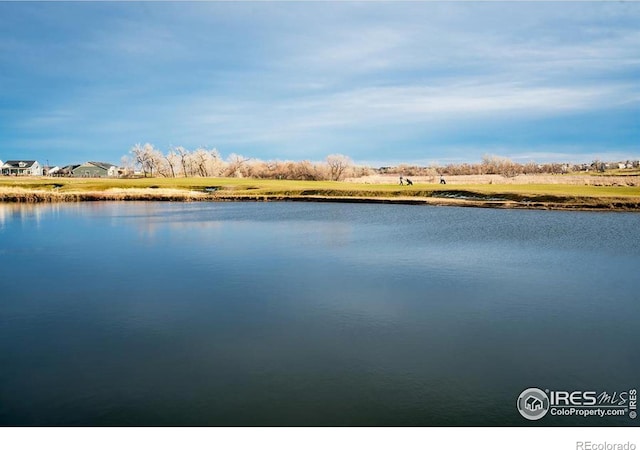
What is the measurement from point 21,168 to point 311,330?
178 m

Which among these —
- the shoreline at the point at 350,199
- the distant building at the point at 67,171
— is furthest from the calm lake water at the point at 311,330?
the distant building at the point at 67,171

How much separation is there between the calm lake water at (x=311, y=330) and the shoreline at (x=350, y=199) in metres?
22.7

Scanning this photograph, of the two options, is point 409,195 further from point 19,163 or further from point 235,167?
point 19,163

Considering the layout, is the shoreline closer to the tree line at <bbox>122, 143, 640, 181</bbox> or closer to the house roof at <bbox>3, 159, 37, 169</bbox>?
the tree line at <bbox>122, 143, 640, 181</bbox>

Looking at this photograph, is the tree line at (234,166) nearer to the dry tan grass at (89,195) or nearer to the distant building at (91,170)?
the distant building at (91,170)

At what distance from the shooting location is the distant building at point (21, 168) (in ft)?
537

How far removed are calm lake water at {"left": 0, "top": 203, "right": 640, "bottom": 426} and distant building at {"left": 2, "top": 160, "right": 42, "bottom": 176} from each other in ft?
512

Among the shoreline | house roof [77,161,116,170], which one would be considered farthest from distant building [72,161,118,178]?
the shoreline

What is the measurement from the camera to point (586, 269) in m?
21.6

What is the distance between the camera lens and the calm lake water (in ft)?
31.8

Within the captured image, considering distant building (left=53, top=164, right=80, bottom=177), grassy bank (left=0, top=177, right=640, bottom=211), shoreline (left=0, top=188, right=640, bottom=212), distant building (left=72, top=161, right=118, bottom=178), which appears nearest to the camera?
shoreline (left=0, top=188, right=640, bottom=212)

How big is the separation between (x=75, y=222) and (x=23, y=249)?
531 inches

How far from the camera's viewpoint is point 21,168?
6432 inches
